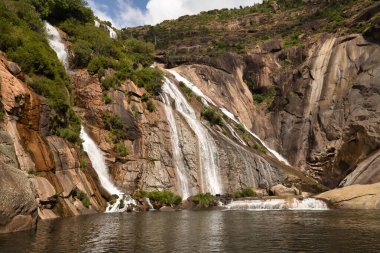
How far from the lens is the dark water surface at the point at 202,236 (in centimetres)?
1561

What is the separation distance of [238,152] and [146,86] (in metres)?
14.3

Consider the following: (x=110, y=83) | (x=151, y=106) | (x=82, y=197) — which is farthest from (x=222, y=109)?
(x=82, y=197)

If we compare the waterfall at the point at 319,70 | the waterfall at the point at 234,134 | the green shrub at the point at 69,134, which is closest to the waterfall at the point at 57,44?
the green shrub at the point at 69,134

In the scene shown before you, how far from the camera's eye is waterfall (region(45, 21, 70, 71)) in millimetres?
48188

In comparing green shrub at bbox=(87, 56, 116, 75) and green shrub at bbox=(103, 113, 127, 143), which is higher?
green shrub at bbox=(87, 56, 116, 75)

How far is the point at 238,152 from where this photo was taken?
159 feet

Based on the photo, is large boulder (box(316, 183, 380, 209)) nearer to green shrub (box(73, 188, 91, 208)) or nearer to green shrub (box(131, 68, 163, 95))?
green shrub (box(73, 188, 91, 208))

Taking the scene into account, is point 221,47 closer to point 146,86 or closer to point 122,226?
point 146,86

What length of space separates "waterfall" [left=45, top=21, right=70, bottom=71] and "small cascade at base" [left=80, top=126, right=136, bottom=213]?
12.2 meters

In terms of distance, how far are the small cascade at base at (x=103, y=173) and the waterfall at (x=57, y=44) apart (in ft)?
40.0

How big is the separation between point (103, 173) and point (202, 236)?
68.7 ft

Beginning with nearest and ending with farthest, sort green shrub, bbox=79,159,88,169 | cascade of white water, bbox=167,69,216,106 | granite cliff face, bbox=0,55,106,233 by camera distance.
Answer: granite cliff face, bbox=0,55,106,233, green shrub, bbox=79,159,88,169, cascade of white water, bbox=167,69,216,106

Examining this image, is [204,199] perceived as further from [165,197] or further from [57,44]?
[57,44]

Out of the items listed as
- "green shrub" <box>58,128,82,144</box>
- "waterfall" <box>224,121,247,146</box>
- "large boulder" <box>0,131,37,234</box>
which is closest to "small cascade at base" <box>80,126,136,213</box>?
"green shrub" <box>58,128,82,144</box>
